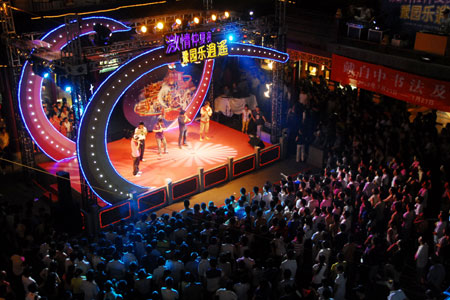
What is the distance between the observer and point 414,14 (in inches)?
772

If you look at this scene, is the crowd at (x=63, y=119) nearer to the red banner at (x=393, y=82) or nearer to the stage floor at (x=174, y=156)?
the stage floor at (x=174, y=156)

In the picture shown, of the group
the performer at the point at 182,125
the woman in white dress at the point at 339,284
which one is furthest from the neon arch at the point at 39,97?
the woman in white dress at the point at 339,284

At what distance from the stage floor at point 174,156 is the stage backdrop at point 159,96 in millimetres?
845

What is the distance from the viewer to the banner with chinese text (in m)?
18.6

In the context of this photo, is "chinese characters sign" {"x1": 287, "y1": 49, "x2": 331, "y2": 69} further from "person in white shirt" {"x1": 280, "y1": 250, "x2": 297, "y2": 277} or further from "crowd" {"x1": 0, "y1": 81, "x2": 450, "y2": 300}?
"person in white shirt" {"x1": 280, "y1": 250, "x2": 297, "y2": 277}

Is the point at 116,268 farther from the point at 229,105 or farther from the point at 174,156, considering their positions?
the point at 229,105

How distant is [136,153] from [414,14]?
461 inches

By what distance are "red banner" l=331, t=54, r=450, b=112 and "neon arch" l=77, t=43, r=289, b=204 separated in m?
7.72

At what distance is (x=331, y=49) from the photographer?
2119 cm

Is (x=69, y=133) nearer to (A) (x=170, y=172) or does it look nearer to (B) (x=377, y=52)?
(A) (x=170, y=172)

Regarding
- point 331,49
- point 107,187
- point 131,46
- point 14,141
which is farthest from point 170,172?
point 331,49

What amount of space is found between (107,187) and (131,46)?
4181 mm

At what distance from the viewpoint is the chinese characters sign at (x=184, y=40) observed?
1545 cm

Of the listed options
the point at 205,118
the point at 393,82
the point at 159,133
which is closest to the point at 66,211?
the point at 159,133
